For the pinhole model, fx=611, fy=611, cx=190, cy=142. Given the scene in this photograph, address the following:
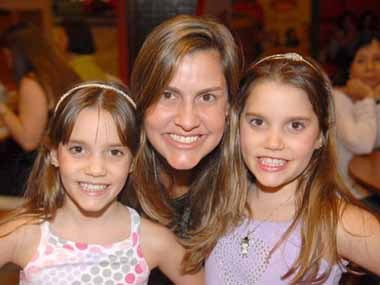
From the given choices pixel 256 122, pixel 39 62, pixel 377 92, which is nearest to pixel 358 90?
pixel 377 92

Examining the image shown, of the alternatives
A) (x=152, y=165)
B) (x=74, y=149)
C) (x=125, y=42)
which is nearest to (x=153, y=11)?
(x=125, y=42)

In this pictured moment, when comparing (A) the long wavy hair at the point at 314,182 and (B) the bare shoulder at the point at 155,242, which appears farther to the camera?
(B) the bare shoulder at the point at 155,242

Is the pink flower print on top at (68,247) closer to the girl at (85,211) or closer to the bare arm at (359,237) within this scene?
the girl at (85,211)

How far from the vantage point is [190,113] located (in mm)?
1806

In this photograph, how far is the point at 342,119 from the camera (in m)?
3.53

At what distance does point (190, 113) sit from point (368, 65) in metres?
2.32

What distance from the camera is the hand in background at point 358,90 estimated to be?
3639 mm

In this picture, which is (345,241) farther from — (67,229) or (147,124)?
(67,229)

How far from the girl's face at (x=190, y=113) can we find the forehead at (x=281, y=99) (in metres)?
0.12

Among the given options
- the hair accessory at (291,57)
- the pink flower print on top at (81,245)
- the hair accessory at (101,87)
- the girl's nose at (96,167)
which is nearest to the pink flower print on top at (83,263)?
the pink flower print on top at (81,245)

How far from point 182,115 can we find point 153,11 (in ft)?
6.87

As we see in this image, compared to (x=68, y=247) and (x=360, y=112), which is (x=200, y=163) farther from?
(x=360, y=112)

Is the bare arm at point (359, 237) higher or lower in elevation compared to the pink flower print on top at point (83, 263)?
higher

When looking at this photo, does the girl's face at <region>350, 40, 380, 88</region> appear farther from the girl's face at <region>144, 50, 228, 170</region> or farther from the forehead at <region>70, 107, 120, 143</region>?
the forehead at <region>70, 107, 120, 143</region>
